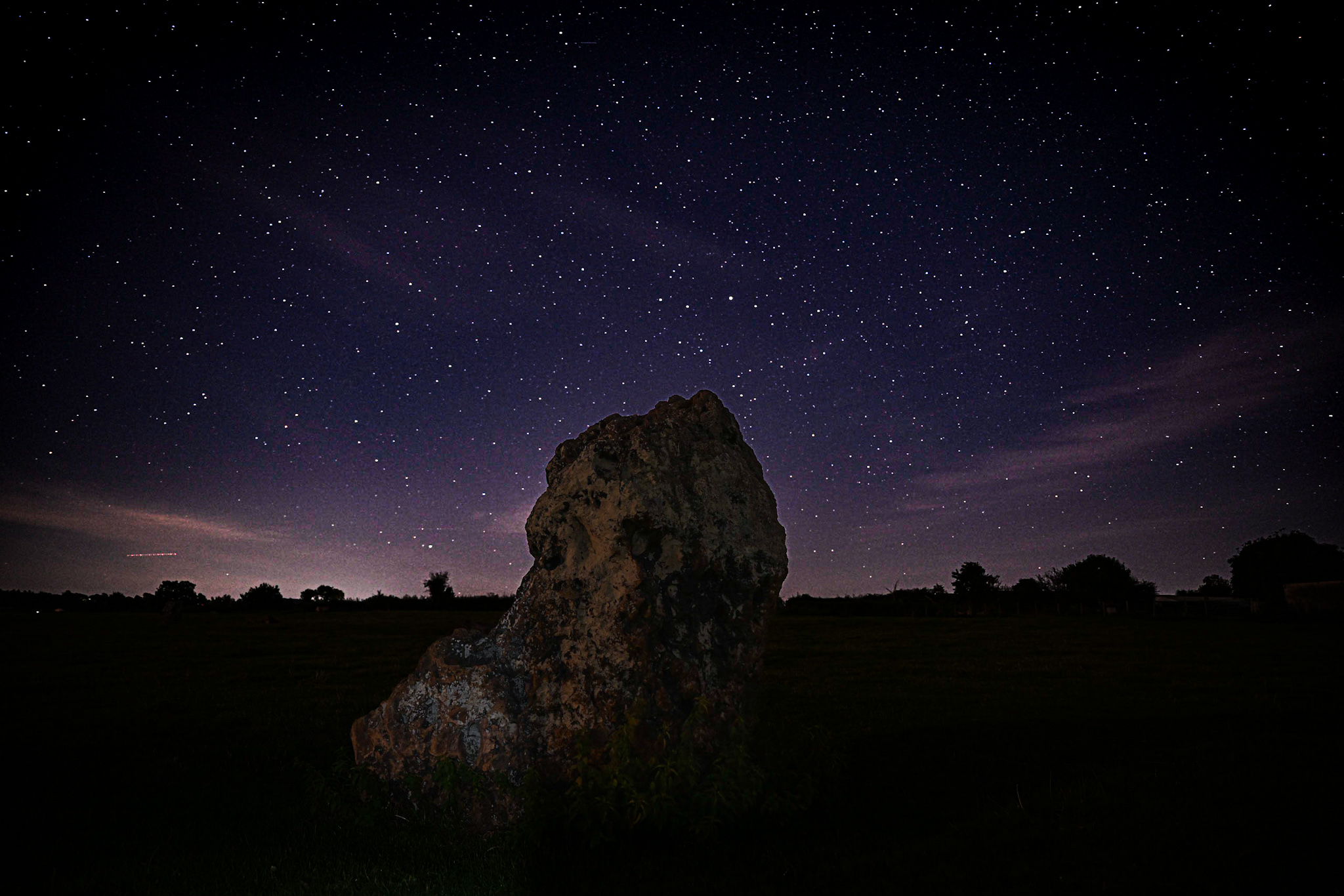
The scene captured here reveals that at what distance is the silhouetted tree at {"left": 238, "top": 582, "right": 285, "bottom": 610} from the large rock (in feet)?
206

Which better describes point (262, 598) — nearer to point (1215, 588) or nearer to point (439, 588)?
point (439, 588)

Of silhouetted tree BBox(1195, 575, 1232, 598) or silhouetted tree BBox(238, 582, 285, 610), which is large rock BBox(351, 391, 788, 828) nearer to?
silhouetted tree BBox(238, 582, 285, 610)

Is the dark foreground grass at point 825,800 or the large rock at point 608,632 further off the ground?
the large rock at point 608,632

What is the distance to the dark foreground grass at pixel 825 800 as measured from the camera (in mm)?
6105

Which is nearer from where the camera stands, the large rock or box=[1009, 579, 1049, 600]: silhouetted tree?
the large rock

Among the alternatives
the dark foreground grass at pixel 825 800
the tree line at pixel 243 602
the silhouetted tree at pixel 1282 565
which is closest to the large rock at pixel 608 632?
the dark foreground grass at pixel 825 800

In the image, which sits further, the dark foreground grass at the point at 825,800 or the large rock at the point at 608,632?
the large rock at the point at 608,632

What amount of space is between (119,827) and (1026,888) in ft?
28.3

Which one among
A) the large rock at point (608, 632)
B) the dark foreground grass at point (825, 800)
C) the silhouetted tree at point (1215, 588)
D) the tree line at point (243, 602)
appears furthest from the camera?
the silhouetted tree at point (1215, 588)

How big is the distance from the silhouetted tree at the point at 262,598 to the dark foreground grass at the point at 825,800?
1941 inches

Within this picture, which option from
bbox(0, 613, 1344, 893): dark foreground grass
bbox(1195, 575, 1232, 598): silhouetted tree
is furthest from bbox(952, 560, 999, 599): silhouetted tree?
bbox(0, 613, 1344, 893): dark foreground grass

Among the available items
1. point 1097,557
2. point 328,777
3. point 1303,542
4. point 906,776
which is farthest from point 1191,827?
point 1097,557

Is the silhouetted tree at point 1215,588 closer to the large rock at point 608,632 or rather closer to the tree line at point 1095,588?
the tree line at point 1095,588

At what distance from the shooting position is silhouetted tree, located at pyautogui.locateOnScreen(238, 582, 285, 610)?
64125mm
